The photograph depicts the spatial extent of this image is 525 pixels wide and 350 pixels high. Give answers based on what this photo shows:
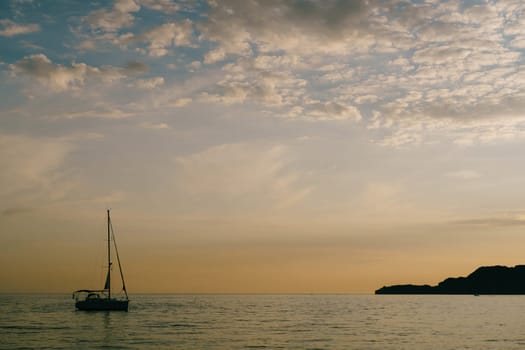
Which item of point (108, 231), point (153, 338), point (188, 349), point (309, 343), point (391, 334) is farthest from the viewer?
point (108, 231)

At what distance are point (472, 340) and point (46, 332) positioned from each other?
62.0 meters

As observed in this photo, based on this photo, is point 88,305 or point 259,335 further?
point 88,305

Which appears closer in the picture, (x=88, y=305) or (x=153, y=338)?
(x=153, y=338)

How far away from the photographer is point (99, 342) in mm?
70625

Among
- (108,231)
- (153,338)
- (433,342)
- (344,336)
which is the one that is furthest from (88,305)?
(433,342)

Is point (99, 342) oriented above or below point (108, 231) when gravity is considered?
below

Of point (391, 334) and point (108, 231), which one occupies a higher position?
point (108, 231)

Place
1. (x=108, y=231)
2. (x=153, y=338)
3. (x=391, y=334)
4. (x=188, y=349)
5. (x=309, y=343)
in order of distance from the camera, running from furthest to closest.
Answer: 1. (x=108, y=231)
2. (x=391, y=334)
3. (x=153, y=338)
4. (x=309, y=343)
5. (x=188, y=349)

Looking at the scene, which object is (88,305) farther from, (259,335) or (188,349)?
(188,349)

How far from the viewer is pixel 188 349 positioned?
62938 mm

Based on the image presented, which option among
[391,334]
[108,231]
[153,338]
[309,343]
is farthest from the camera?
[108,231]

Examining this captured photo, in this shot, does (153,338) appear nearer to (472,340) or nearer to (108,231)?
(472,340)

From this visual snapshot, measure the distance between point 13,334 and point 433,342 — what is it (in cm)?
5897

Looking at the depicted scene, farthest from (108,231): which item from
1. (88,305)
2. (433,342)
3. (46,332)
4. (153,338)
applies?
(433,342)
